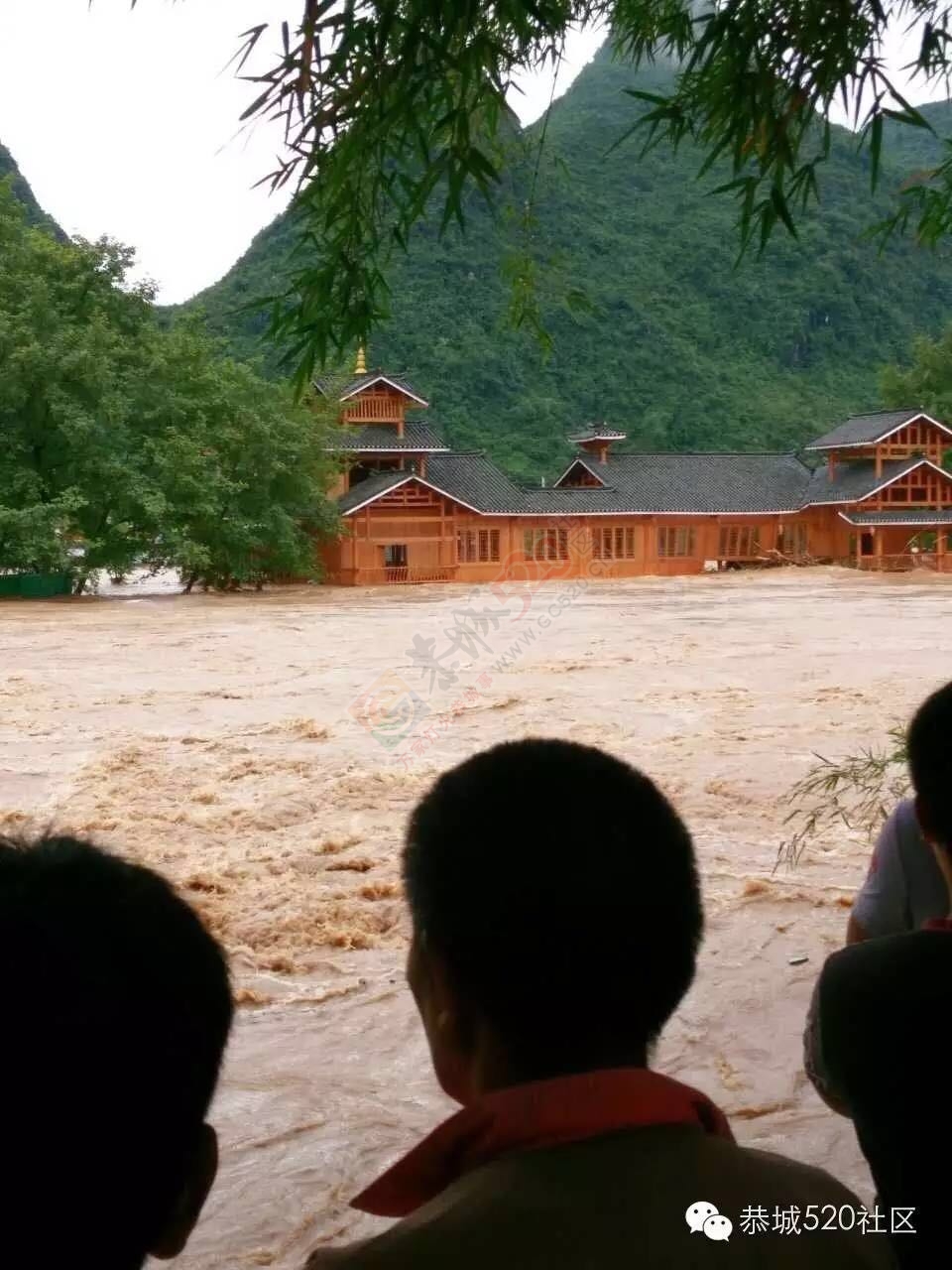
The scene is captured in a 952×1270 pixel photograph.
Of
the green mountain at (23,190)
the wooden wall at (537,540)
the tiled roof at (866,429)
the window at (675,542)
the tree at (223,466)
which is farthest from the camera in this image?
the green mountain at (23,190)

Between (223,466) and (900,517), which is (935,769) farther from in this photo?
(900,517)

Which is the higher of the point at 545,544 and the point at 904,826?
the point at 545,544

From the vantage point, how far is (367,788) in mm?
7180

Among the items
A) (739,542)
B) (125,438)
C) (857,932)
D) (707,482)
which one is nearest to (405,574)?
(125,438)

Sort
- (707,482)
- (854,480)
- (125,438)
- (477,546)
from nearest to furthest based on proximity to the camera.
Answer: (125,438)
(477,546)
(854,480)
(707,482)

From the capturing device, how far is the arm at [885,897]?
1.71m

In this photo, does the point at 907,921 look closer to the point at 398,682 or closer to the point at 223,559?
the point at 398,682

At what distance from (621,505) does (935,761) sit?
95.0 feet

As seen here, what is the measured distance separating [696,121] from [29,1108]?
2.25m

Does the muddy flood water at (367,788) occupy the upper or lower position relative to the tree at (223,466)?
lower

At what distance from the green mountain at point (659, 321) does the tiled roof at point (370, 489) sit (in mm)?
19774

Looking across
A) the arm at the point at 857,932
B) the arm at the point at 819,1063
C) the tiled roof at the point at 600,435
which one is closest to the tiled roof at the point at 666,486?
the tiled roof at the point at 600,435

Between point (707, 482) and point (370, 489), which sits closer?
point (370, 489)

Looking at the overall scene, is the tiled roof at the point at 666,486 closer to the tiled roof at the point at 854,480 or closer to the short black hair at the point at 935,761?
the tiled roof at the point at 854,480
